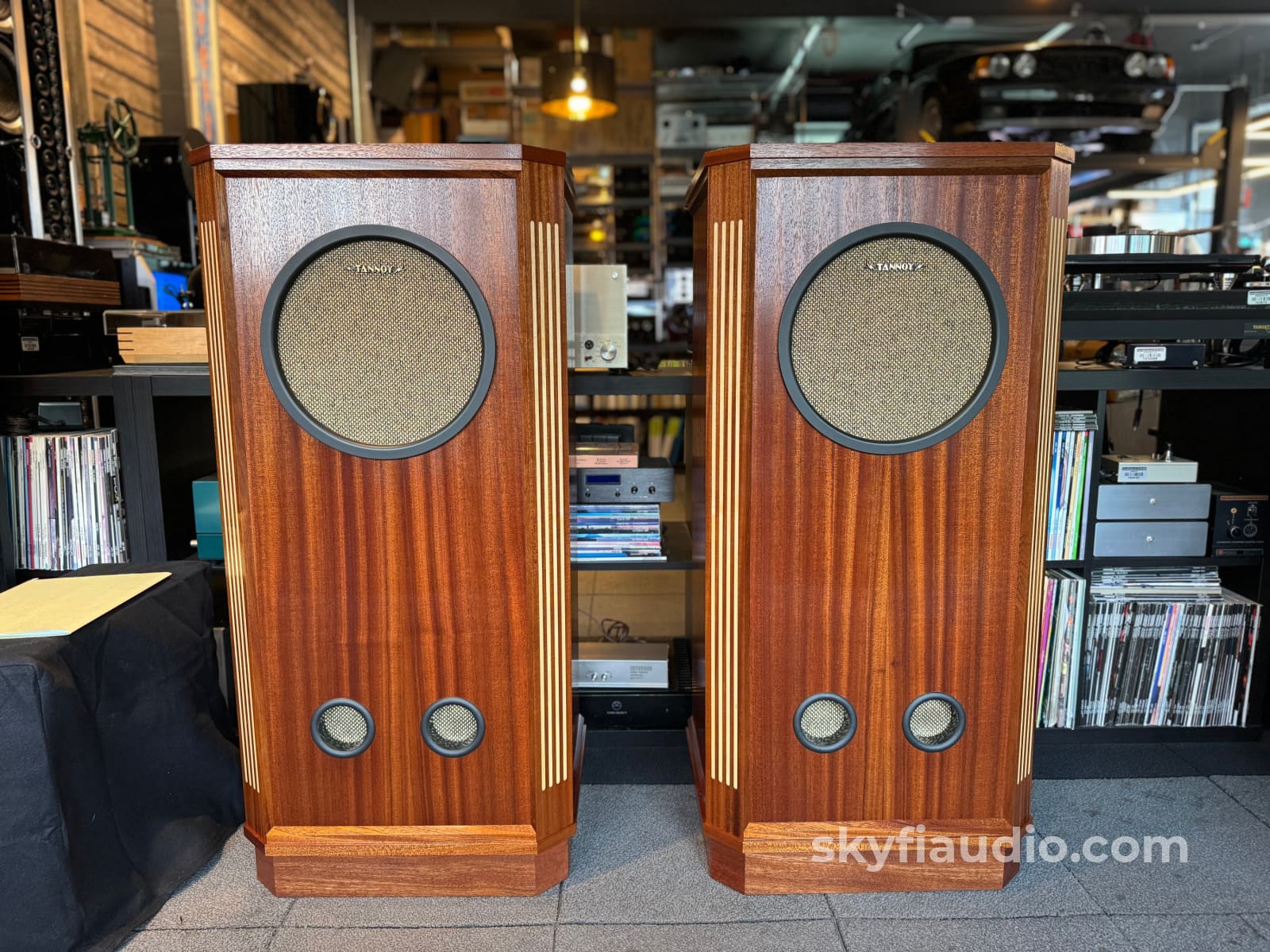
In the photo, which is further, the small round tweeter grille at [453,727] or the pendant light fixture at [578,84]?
the pendant light fixture at [578,84]

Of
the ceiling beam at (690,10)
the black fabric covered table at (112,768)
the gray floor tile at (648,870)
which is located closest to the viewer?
the black fabric covered table at (112,768)

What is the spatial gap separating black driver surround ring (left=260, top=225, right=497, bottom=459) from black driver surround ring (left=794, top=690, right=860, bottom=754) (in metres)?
0.69

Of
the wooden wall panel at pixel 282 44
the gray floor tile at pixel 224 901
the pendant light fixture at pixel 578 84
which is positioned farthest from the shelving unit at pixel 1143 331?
the pendant light fixture at pixel 578 84

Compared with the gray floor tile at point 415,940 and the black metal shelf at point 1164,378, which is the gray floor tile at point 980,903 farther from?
the black metal shelf at point 1164,378

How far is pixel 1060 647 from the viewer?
1.84 metres

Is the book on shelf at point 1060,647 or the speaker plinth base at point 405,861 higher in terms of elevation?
the book on shelf at point 1060,647

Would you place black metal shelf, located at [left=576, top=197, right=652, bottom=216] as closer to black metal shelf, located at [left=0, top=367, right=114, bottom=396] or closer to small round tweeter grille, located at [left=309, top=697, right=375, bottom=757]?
black metal shelf, located at [left=0, top=367, right=114, bottom=396]

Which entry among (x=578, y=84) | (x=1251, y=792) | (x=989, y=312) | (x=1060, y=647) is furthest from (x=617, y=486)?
(x=578, y=84)

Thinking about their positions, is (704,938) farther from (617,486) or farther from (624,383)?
(624,383)

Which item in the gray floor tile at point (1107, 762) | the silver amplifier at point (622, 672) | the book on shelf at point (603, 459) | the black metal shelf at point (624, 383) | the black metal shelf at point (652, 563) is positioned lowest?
the gray floor tile at point (1107, 762)

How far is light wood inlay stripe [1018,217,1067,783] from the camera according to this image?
4.48 feet

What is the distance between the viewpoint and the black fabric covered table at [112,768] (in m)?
1.22

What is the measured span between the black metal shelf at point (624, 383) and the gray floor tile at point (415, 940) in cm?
89

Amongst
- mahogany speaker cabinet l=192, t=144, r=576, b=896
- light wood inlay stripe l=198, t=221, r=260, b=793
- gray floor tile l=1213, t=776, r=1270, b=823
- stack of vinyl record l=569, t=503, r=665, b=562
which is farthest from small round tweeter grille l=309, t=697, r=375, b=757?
gray floor tile l=1213, t=776, r=1270, b=823
